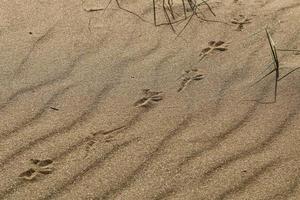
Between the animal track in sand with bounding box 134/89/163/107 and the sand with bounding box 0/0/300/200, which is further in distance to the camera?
the animal track in sand with bounding box 134/89/163/107

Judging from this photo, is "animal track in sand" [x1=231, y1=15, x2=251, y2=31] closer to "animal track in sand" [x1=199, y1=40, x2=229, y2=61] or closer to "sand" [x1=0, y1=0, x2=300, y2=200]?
"sand" [x1=0, y1=0, x2=300, y2=200]

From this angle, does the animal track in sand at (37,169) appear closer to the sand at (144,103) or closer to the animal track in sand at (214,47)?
the sand at (144,103)

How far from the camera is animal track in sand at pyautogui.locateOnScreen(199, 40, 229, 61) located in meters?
3.42

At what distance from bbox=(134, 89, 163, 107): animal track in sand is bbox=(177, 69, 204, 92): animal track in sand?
0.38ft

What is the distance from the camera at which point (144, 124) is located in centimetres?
286

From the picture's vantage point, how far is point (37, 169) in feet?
8.45

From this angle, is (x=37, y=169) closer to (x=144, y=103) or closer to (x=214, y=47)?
(x=144, y=103)

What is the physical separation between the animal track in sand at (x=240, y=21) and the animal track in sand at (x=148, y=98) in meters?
0.85

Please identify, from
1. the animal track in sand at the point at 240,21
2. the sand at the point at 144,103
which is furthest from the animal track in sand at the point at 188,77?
the animal track in sand at the point at 240,21

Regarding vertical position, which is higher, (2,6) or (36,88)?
(2,6)

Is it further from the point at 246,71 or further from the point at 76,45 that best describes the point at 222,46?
the point at 76,45

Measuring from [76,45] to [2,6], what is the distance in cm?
66

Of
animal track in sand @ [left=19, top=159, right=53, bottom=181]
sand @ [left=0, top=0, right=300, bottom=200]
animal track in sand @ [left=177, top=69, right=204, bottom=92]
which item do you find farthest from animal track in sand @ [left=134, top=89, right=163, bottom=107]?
animal track in sand @ [left=19, top=159, right=53, bottom=181]

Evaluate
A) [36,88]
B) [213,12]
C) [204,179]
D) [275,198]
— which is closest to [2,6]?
[36,88]
